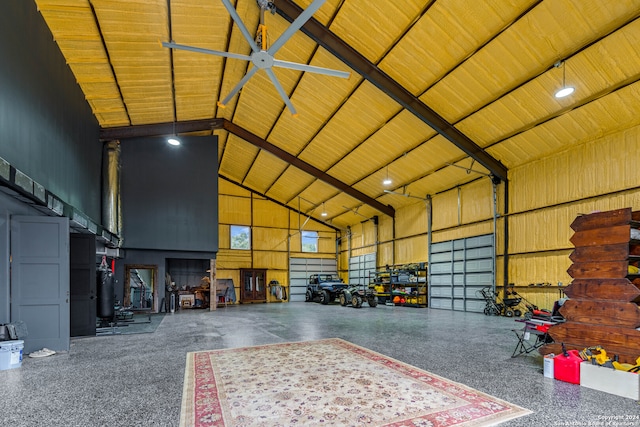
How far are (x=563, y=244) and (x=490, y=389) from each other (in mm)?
7418

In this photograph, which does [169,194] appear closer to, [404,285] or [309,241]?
[309,241]

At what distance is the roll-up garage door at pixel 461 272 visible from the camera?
11594mm

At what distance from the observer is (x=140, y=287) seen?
13406mm

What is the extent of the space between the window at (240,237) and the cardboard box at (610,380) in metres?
16.3

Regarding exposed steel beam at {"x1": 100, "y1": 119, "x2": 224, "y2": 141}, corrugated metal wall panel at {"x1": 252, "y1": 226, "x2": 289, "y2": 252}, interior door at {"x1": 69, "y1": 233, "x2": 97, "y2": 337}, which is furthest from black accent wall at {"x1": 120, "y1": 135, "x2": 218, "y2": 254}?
corrugated metal wall panel at {"x1": 252, "y1": 226, "x2": 289, "y2": 252}

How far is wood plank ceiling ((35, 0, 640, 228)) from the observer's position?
21.6ft

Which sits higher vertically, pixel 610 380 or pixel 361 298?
pixel 610 380

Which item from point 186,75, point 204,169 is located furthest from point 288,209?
point 186,75

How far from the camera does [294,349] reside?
5539 mm

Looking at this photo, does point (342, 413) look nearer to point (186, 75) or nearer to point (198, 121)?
point (186, 75)

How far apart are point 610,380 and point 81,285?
8.75m

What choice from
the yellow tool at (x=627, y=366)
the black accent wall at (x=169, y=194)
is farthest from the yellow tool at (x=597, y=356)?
the black accent wall at (x=169, y=194)

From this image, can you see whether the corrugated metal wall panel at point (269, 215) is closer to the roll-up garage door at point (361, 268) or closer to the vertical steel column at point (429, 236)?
the roll-up garage door at point (361, 268)

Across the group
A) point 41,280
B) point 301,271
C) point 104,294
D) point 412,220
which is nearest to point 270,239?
point 301,271
